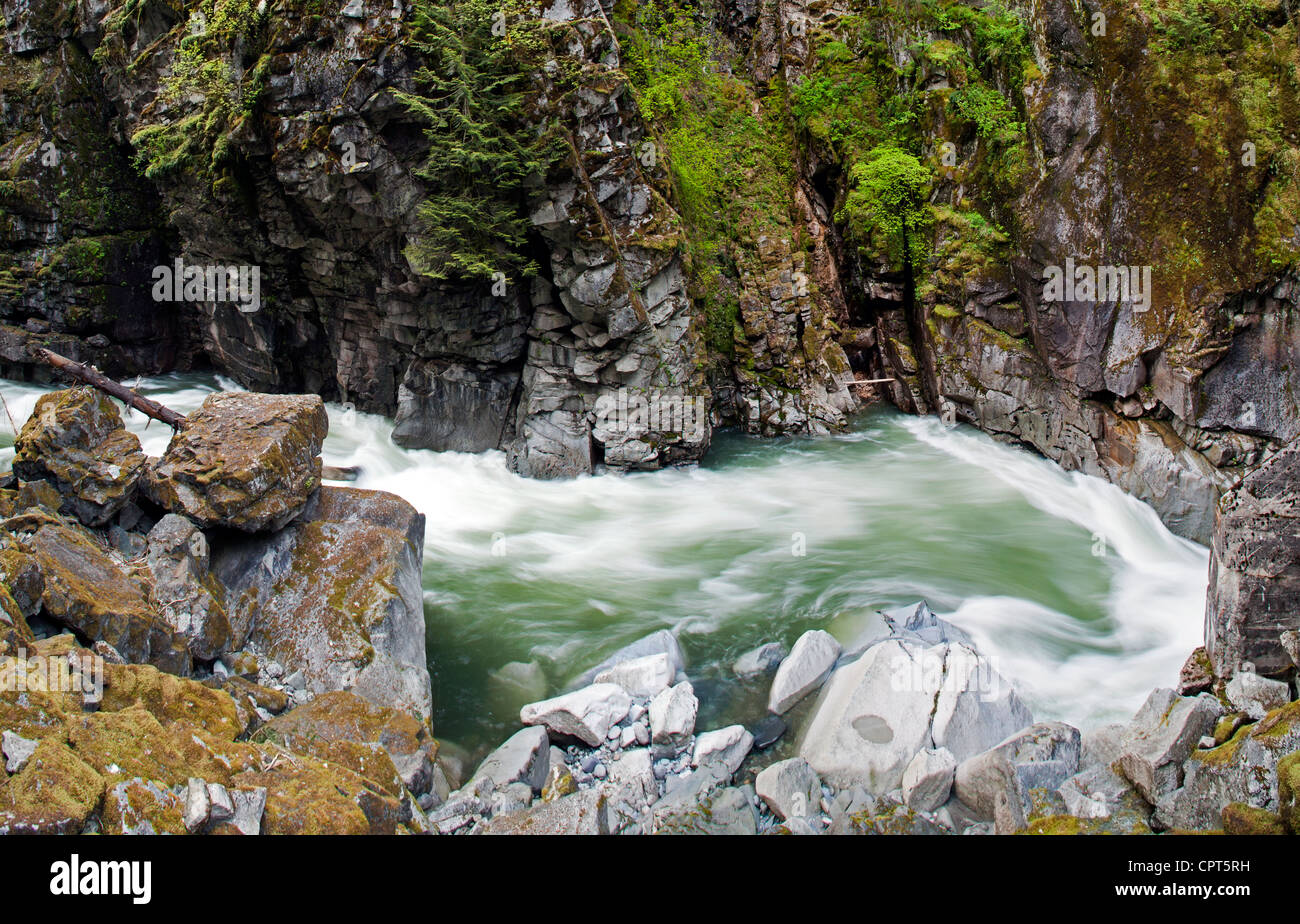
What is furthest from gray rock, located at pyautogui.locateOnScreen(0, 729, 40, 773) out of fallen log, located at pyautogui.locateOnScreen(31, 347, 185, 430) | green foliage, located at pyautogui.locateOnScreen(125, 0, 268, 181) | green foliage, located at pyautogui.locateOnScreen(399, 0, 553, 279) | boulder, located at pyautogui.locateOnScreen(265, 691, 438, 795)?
green foliage, located at pyautogui.locateOnScreen(125, 0, 268, 181)

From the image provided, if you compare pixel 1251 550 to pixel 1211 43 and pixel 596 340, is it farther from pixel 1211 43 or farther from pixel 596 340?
pixel 596 340

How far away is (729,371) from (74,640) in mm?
13712

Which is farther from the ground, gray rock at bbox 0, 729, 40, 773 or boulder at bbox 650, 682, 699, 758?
gray rock at bbox 0, 729, 40, 773

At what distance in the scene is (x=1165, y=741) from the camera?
510 centimetres

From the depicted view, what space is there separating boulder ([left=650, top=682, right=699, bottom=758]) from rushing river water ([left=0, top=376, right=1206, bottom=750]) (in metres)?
0.49

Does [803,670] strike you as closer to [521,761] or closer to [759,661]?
[759,661]

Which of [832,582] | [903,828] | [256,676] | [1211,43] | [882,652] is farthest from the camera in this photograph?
[1211,43]

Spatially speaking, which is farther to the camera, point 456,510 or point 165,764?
point 456,510

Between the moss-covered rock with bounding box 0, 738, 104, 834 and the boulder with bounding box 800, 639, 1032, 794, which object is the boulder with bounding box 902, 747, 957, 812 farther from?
the moss-covered rock with bounding box 0, 738, 104, 834

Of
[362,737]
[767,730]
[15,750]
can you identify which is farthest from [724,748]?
[15,750]

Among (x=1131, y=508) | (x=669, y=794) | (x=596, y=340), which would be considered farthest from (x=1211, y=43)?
(x=669, y=794)

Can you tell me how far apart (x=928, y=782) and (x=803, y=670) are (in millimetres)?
1901

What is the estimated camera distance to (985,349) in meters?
14.7

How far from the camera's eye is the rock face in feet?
18.0
